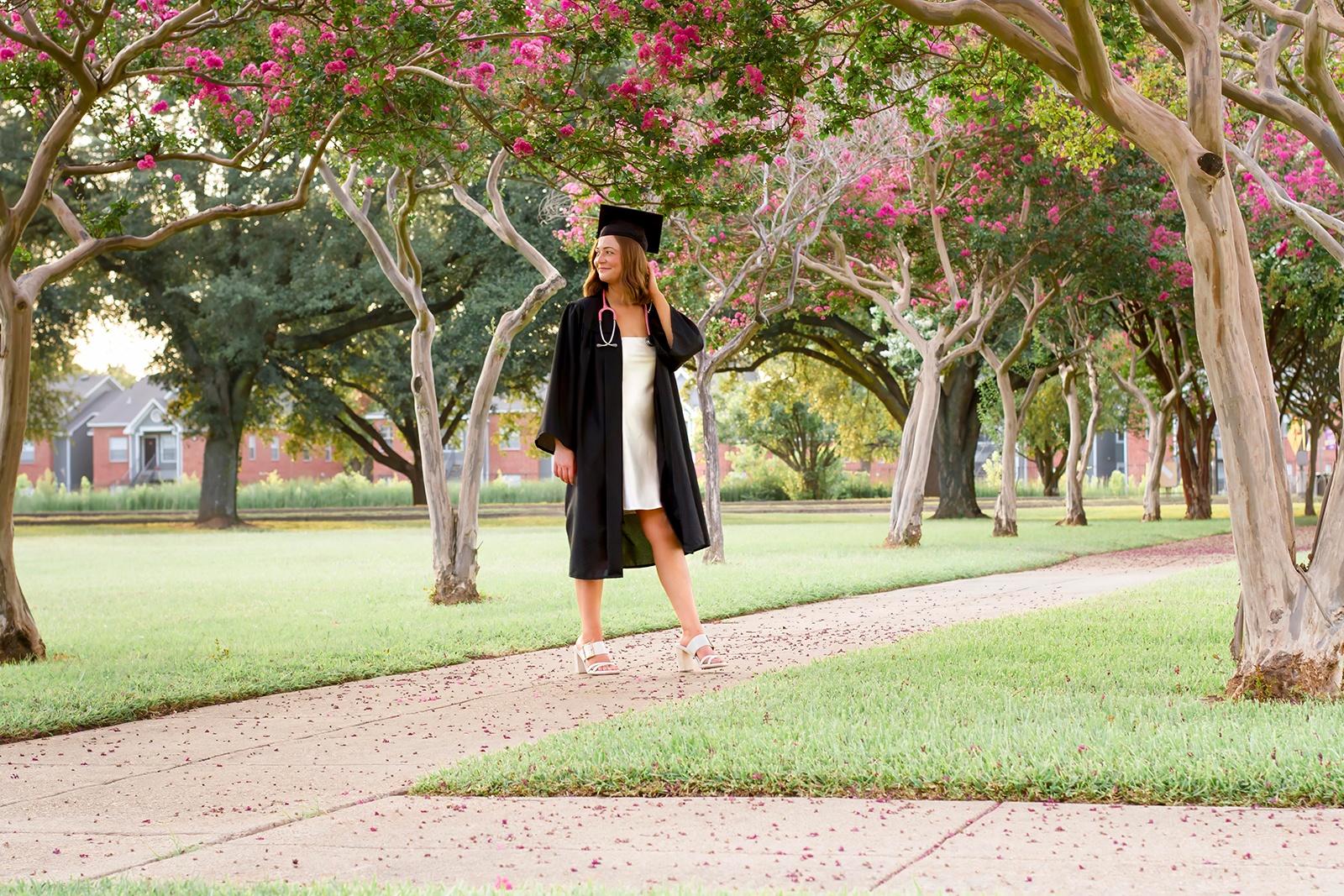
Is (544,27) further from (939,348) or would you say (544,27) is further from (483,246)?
(483,246)

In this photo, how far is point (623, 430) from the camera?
6523 mm

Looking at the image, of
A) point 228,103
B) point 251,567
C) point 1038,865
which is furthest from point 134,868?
point 251,567

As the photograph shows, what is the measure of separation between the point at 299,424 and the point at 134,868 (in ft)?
129

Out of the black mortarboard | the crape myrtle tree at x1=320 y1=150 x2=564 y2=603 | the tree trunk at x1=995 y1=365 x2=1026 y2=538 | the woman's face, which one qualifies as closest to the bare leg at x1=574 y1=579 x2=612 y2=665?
the woman's face

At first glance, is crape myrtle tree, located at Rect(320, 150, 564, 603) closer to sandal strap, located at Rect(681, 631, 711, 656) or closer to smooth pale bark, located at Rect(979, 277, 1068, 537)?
sandal strap, located at Rect(681, 631, 711, 656)

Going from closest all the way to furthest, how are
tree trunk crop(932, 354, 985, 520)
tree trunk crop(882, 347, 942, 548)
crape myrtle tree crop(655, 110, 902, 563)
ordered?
crape myrtle tree crop(655, 110, 902, 563), tree trunk crop(882, 347, 942, 548), tree trunk crop(932, 354, 985, 520)

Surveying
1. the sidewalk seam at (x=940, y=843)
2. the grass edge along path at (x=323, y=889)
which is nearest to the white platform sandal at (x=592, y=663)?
the sidewalk seam at (x=940, y=843)

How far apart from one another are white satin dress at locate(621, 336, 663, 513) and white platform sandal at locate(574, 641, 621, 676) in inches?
33.2

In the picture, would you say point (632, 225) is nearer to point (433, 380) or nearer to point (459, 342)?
point (433, 380)

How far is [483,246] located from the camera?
107 feet

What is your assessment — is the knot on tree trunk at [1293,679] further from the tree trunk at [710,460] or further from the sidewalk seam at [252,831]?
the tree trunk at [710,460]

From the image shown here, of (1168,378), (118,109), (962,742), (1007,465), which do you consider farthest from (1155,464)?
(962,742)

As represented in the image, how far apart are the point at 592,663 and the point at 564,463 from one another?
116cm

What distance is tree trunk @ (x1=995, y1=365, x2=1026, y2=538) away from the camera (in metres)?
22.9
